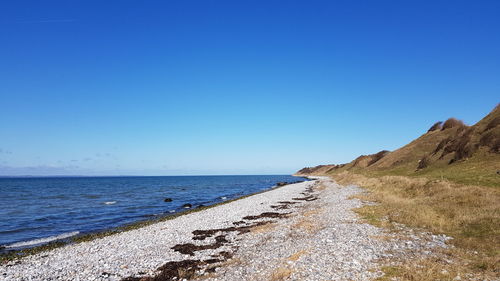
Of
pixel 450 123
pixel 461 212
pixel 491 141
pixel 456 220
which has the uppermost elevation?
pixel 450 123

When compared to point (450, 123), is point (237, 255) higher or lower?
lower

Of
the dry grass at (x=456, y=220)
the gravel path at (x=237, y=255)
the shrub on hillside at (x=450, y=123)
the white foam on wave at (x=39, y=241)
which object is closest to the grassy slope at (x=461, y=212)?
the dry grass at (x=456, y=220)

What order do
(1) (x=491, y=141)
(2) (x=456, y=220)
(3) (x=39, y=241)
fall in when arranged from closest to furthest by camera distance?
1. (2) (x=456, y=220)
2. (3) (x=39, y=241)
3. (1) (x=491, y=141)

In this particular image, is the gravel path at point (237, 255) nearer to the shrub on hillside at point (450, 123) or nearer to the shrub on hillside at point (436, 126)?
the shrub on hillside at point (450, 123)

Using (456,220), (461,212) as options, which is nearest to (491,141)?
(461,212)

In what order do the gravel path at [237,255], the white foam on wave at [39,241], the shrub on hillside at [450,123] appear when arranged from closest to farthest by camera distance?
the gravel path at [237,255] → the white foam on wave at [39,241] → the shrub on hillside at [450,123]

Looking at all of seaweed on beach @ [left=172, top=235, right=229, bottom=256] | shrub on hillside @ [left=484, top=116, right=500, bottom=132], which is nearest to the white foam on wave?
seaweed on beach @ [left=172, top=235, right=229, bottom=256]

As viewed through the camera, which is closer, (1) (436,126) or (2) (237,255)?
(2) (237,255)

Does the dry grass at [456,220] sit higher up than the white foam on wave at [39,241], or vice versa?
the dry grass at [456,220]

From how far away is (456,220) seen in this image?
2178 cm

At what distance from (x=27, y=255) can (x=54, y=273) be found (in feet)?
30.7

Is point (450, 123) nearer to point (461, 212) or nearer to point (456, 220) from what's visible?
point (461, 212)

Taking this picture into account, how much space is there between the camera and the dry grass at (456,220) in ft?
42.3

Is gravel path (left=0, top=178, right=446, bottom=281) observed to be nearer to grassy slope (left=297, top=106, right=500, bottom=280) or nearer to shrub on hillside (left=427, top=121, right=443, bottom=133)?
grassy slope (left=297, top=106, right=500, bottom=280)
